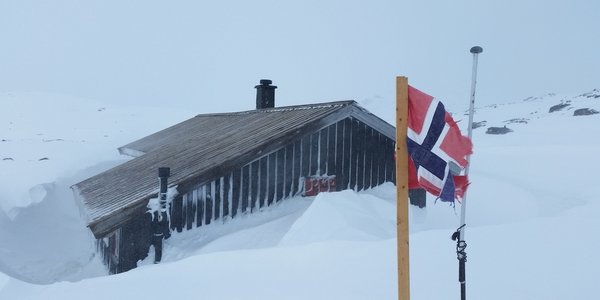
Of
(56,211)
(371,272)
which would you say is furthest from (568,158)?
(56,211)

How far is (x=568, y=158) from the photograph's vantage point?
20.4m

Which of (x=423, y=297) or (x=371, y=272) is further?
(x=371, y=272)

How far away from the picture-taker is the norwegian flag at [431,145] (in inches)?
146

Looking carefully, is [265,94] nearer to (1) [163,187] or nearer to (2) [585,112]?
(1) [163,187]

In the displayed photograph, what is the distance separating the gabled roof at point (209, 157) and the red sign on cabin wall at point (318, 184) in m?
1.00

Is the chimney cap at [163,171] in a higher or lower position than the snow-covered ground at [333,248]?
higher

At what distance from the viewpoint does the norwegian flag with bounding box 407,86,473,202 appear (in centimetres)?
370

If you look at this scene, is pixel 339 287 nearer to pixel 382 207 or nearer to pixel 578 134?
pixel 382 207

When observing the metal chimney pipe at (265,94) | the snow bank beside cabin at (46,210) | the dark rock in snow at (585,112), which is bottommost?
the snow bank beside cabin at (46,210)

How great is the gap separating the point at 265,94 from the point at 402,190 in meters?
14.2

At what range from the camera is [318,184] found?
9703 mm

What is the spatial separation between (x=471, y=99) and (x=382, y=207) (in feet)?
18.1

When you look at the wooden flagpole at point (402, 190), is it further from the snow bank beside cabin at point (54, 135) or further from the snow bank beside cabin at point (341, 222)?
the snow bank beside cabin at point (54, 135)

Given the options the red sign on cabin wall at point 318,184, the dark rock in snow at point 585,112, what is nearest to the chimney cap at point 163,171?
the red sign on cabin wall at point 318,184
